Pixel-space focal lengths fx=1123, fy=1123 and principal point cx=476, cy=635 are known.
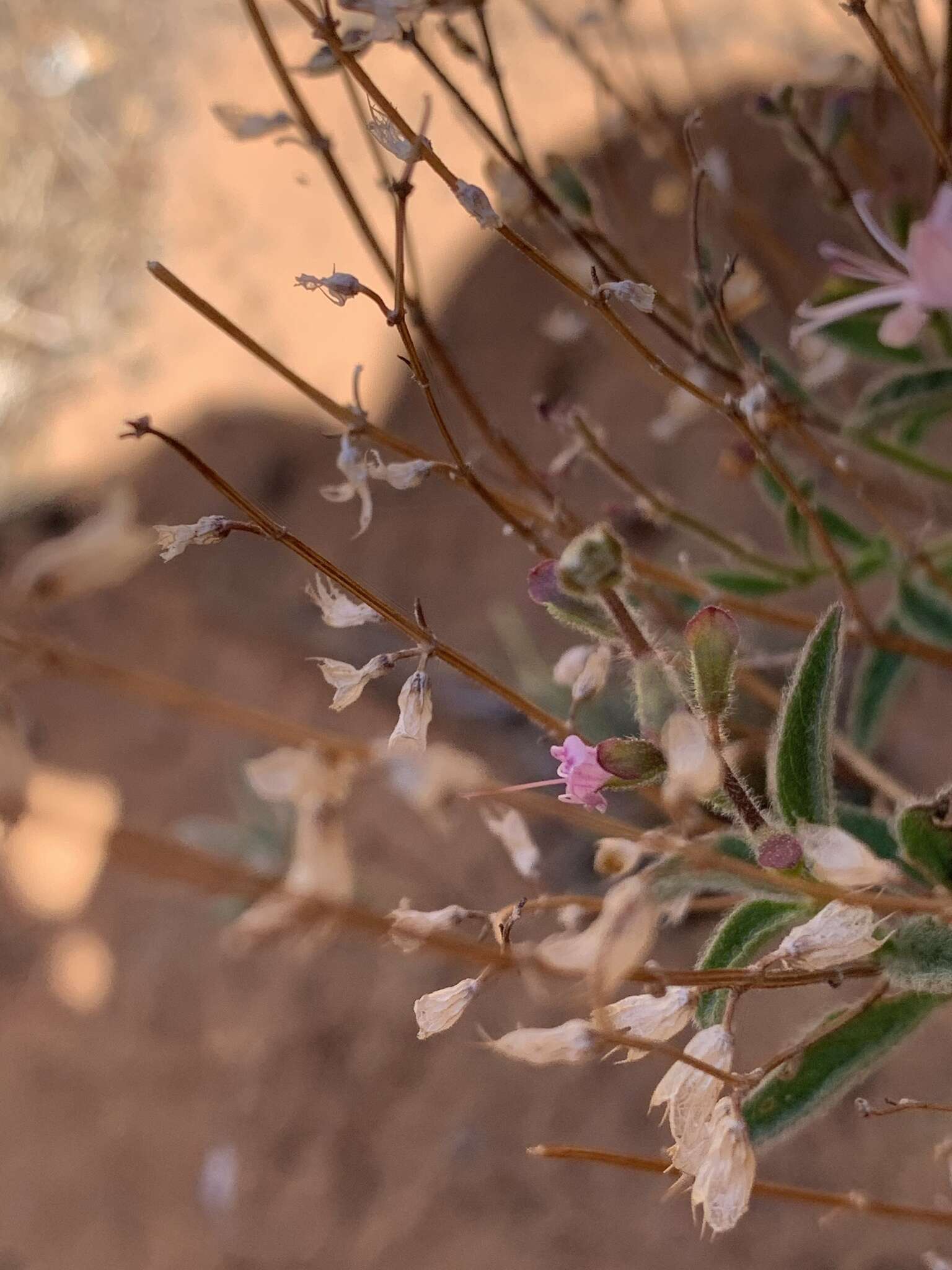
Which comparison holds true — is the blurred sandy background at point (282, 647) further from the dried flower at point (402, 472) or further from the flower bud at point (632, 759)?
the flower bud at point (632, 759)

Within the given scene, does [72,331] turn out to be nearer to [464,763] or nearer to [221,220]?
[221,220]

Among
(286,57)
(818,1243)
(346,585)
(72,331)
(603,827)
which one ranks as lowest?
(818,1243)

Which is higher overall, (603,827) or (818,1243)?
(603,827)

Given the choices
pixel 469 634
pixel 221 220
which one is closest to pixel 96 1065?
pixel 469 634

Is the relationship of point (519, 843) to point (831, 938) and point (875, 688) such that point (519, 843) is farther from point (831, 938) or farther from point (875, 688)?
point (875, 688)

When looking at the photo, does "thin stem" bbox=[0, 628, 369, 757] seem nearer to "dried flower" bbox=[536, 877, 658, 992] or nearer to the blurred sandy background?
"dried flower" bbox=[536, 877, 658, 992]

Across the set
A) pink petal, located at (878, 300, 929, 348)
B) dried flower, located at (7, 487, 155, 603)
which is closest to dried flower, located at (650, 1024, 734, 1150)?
pink petal, located at (878, 300, 929, 348)

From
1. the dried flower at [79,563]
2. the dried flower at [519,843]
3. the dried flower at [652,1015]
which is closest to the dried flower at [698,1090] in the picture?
the dried flower at [652,1015]
